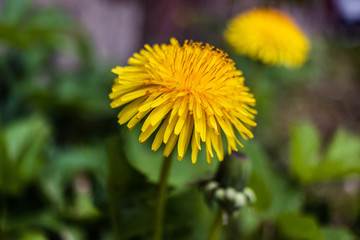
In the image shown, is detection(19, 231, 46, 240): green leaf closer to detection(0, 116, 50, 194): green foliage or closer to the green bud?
detection(0, 116, 50, 194): green foliage

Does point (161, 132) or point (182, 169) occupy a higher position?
point (161, 132)

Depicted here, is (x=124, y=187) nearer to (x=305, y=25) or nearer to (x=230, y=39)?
(x=230, y=39)

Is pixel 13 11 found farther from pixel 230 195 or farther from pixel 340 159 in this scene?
pixel 340 159

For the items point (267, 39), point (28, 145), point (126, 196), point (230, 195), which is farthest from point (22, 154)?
point (267, 39)

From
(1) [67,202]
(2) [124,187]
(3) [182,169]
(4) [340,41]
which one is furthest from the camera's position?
(4) [340,41]

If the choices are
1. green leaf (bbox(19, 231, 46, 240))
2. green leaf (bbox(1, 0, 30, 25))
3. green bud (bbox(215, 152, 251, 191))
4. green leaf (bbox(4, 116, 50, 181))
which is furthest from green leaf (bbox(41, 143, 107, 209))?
green leaf (bbox(1, 0, 30, 25))

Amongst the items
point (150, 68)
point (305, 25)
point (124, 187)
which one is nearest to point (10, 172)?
point (124, 187)
